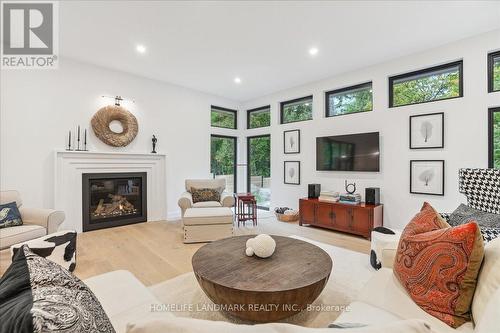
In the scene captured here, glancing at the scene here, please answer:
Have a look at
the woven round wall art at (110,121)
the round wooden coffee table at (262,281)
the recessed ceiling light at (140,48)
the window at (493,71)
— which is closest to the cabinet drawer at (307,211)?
the round wooden coffee table at (262,281)

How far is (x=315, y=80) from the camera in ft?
15.4

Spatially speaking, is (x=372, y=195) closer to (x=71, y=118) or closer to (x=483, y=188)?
(x=483, y=188)

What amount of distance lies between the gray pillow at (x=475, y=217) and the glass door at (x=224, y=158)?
441 cm

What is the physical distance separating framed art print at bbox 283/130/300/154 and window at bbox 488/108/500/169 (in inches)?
112

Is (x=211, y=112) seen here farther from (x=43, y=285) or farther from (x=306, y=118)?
(x=43, y=285)

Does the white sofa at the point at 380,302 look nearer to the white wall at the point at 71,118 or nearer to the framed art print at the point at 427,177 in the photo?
the framed art print at the point at 427,177

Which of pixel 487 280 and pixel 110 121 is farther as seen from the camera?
pixel 110 121

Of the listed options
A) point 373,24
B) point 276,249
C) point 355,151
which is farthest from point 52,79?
point 355,151

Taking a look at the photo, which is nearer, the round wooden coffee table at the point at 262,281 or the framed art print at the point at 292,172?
the round wooden coffee table at the point at 262,281

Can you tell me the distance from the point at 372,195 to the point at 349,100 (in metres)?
1.79

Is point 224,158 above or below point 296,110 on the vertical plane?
below

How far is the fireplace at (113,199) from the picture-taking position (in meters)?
3.98

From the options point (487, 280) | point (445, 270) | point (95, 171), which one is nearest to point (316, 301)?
point (445, 270)

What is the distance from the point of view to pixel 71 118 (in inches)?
152
